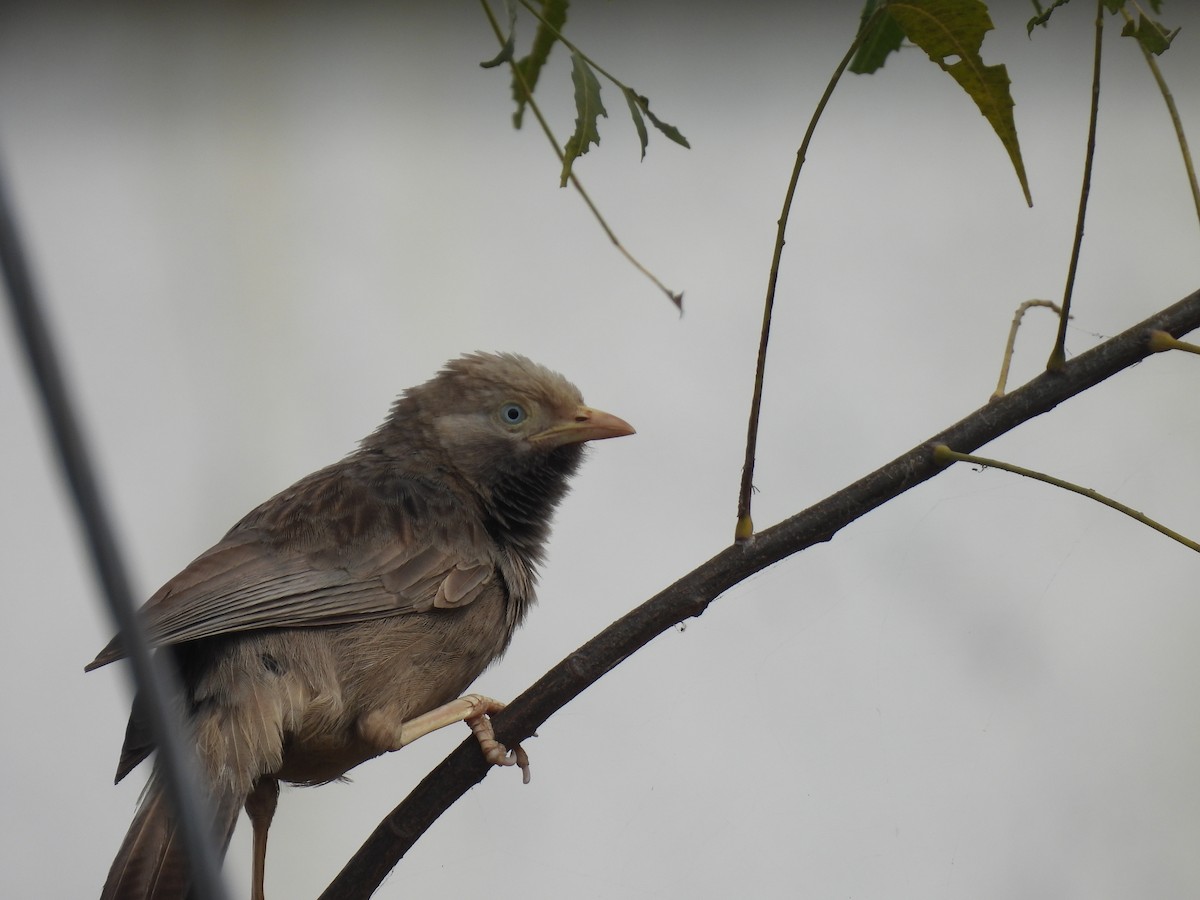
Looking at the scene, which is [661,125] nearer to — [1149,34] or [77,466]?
[1149,34]

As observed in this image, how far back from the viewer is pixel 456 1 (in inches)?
295

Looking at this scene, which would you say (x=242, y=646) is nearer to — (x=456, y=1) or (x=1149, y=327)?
(x=1149, y=327)

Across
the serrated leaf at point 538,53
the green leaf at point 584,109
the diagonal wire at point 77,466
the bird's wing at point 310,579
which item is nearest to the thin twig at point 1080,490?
the green leaf at point 584,109

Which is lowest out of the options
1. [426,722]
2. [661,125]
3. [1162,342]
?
[426,722]

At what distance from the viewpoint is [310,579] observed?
3.93 m

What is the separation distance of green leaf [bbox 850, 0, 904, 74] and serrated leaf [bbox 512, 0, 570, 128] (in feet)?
2.42

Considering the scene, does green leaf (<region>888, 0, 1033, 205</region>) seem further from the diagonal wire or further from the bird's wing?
the bird's wing

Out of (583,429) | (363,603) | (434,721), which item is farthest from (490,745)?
(583,429)

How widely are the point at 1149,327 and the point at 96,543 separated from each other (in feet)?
7.13

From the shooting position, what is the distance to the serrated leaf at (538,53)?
3055 millimetres

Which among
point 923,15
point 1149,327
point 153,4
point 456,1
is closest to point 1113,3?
point 923,15

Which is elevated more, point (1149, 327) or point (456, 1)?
point (456, 1)

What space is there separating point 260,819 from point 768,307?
8.98ft

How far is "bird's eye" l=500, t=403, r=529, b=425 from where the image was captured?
4652 mm
